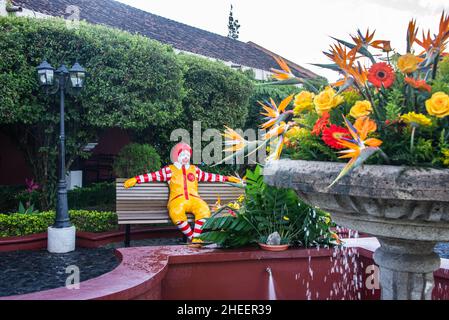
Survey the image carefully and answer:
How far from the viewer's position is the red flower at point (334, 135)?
70.8 inches

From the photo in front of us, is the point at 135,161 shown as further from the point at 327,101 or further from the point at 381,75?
the point at 381,75

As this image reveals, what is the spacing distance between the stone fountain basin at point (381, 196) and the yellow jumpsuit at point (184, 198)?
4.17 metres

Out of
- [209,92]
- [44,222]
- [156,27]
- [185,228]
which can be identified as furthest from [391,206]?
[156,27]

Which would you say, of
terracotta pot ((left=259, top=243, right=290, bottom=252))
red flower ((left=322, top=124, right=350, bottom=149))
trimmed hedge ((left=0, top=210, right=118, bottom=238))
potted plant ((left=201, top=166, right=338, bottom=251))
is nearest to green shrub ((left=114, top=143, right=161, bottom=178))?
trimmed hedge ((left=0, top=210, right=118, bottom=238))

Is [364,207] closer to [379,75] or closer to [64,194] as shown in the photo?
[379,75]

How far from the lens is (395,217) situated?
1783 mm

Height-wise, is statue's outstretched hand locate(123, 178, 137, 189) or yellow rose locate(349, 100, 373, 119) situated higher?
yellow rose locate(349, 100, 373, 119)

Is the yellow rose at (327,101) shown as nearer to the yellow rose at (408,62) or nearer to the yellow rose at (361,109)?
the yellow rose at (361,109)

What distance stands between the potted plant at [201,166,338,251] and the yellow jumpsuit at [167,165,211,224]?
2.63 m

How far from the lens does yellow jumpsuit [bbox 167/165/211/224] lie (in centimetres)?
611

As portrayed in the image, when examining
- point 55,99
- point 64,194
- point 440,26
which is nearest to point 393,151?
point 440,26

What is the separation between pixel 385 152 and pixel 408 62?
0.39 meters

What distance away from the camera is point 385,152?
1.85 meters

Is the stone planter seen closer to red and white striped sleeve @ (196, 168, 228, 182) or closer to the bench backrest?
the bench backrest
